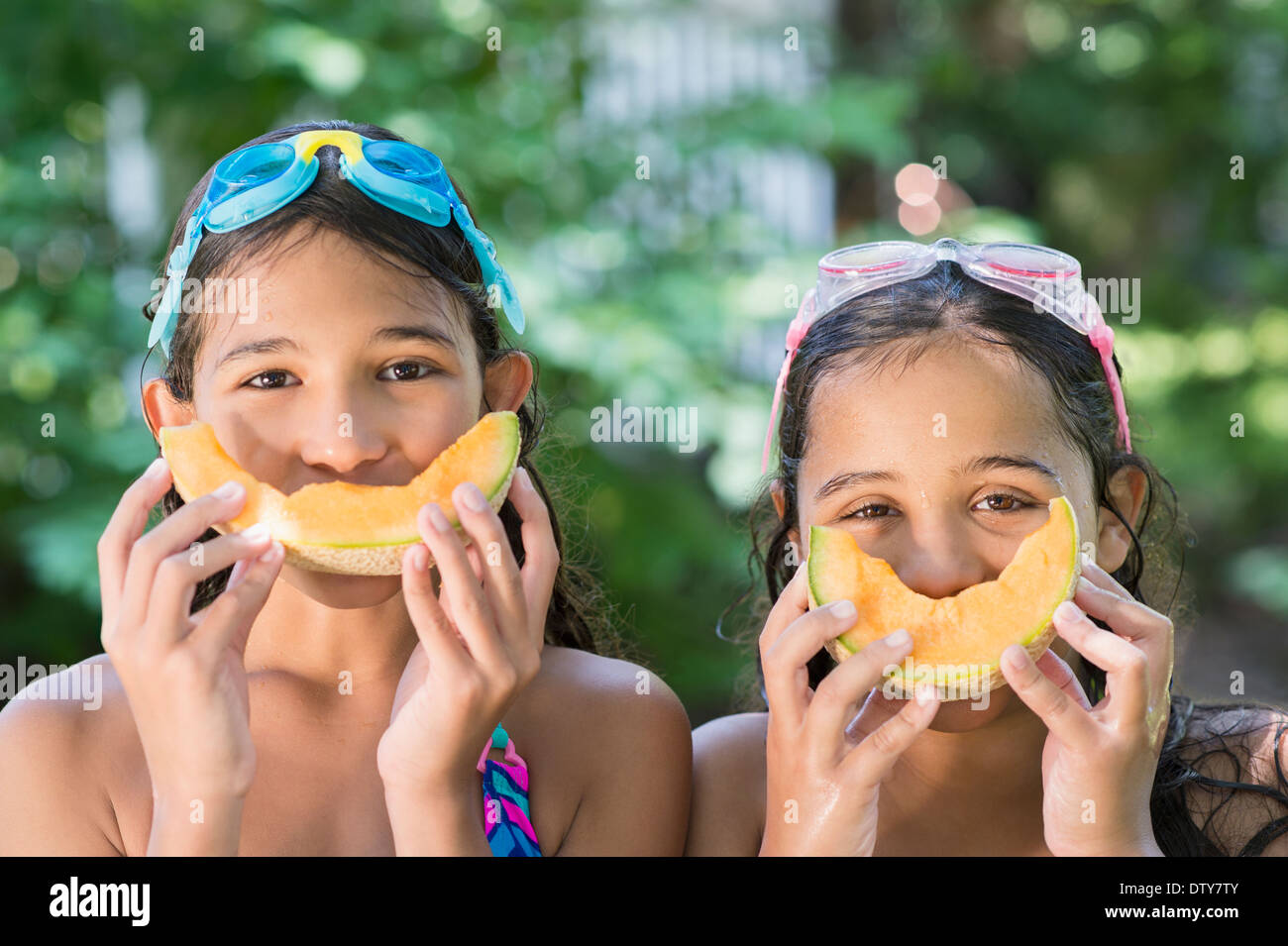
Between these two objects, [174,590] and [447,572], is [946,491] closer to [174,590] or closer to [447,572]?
[447,572]

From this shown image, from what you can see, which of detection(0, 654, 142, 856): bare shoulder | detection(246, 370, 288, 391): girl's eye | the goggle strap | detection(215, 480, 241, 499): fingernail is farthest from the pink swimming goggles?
detection(0, 654, 142, 856): bare shoulder

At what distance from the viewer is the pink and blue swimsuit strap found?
98.5 inches

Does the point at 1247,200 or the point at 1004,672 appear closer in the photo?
the point at 1004,672

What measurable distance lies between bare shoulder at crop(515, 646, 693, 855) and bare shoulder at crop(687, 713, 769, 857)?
0.14 ft

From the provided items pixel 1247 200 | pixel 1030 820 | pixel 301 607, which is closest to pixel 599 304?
pixel 301 607

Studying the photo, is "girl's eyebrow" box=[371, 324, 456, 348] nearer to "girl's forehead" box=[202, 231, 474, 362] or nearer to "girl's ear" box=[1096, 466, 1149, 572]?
"girl's forehead" box=[202, 231, 474, 362]

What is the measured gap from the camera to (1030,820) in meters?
2.67

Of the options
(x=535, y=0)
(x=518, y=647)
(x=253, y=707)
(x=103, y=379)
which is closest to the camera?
(x=518, y=647)

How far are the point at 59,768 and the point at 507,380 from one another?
115 cm

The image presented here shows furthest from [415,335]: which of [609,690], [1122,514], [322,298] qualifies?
[1122,514]

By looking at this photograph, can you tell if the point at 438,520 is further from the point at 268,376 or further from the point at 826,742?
the point at 826,742

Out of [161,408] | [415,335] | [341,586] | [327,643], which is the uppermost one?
[415,335]

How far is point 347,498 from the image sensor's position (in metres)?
2.29
